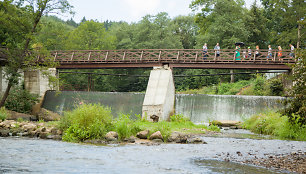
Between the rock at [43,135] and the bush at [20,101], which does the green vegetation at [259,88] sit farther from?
the rock at [43,135]

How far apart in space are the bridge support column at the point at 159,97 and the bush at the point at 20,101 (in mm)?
10428

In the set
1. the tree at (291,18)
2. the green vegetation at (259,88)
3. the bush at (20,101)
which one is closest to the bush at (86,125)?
the bush at (20,101)

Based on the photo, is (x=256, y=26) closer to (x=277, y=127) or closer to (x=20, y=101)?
(x=277, y=127)

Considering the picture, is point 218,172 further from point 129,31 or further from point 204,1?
point 129,31

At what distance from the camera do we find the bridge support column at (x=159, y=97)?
2120 cm

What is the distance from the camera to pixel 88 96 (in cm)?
2652

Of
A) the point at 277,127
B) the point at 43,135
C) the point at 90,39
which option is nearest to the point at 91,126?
the point at 43,135

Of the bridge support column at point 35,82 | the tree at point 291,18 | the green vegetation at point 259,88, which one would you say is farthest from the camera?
the tree at point 291,18

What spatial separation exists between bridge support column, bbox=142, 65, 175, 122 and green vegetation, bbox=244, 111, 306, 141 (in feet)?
17.2

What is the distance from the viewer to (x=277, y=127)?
15344mm

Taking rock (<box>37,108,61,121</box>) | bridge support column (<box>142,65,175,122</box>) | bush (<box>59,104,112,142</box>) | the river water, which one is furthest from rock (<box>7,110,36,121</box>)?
the river water

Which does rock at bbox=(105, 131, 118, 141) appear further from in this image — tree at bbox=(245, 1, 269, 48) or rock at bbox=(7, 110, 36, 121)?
tree at bbox=(245, 1, 269, 48)

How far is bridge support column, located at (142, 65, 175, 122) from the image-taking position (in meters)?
21.2

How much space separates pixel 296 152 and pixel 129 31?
134 ft
